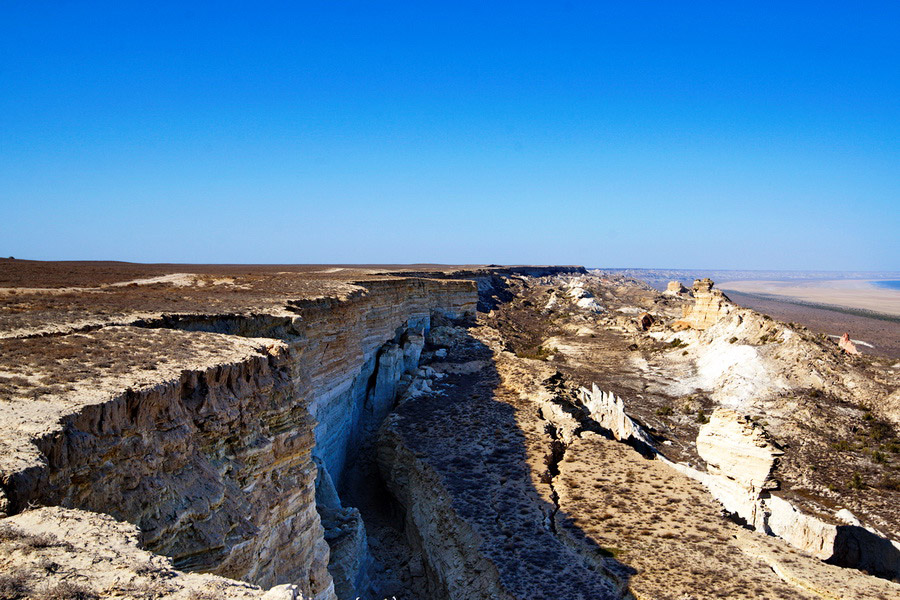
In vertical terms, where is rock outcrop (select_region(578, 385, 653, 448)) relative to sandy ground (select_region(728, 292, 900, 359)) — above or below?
above

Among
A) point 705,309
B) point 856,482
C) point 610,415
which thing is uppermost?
point 705,309

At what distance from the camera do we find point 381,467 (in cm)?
1431

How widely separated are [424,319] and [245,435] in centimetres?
2025

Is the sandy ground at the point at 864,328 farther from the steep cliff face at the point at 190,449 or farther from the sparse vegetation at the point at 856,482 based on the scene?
the steep cliff face at the point at 190,449

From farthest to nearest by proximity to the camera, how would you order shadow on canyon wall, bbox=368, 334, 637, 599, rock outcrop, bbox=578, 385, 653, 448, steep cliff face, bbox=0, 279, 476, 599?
rock outcrop, bbox=578, 385, 653, 448 → shadow on canyon wall, bbox=368, 334, 637, 599 → steep cliff face, bbox=0, 279, 476, 599

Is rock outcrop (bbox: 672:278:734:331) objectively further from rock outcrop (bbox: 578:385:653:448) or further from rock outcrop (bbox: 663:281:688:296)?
rock outcrop (bbox: 663:281:688:296)

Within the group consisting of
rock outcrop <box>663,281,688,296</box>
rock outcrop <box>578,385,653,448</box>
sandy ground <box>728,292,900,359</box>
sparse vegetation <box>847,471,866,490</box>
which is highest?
rock outcrop <box>663,281,688,296</box>

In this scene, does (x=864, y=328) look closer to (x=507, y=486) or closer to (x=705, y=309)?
(x=705, y=309)

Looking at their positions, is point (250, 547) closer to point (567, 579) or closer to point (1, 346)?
point (1, 346)

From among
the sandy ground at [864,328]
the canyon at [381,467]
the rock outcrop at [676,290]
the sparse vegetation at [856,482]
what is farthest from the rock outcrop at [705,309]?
the rock outcrop at [676,290]

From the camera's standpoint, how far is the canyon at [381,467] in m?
4.36

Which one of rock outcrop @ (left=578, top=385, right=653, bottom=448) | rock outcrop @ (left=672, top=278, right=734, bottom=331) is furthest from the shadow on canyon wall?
rock outcrop @ (left=672, top=278, right=734, bottom=331)

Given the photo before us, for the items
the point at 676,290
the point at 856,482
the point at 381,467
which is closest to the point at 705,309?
the point at 856,482

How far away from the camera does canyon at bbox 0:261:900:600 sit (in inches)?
172
